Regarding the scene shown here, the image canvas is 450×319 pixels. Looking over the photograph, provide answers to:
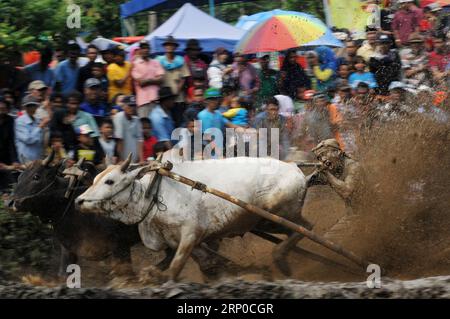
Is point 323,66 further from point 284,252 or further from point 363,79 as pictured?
point 284,252

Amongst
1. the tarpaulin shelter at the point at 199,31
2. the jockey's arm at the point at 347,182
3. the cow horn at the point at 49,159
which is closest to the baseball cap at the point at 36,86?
the cow horn at the point at 49,159

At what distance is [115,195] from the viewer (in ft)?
30.5

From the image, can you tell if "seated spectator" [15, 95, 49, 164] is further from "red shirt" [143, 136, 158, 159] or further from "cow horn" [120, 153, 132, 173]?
"cow horn" [120, 153, 132, 173]

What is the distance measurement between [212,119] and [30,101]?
7.25 feet

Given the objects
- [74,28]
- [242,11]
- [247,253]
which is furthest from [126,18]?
[247,253]

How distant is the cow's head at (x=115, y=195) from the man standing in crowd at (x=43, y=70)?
3.55 metres

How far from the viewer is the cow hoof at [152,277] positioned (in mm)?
9227

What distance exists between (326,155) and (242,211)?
46.8 inches

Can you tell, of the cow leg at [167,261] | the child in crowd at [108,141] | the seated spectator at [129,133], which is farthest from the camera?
the seated spectator at [129,133]

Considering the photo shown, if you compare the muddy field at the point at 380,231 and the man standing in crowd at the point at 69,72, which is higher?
the man standing in crowd at the point at 69,72

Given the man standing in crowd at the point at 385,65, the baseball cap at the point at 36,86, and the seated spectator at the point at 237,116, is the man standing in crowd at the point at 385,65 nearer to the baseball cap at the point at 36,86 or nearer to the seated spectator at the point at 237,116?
the seated spectator at the point at 237,116

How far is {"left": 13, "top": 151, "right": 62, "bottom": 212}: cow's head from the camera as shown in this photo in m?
9.62

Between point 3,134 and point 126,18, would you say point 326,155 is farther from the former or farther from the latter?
point 126,18

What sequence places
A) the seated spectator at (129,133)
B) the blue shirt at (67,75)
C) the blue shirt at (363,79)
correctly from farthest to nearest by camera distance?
the blue shirt at (363,79) → the blue shirt at (67,75) → the seated spectator at (129,133)
